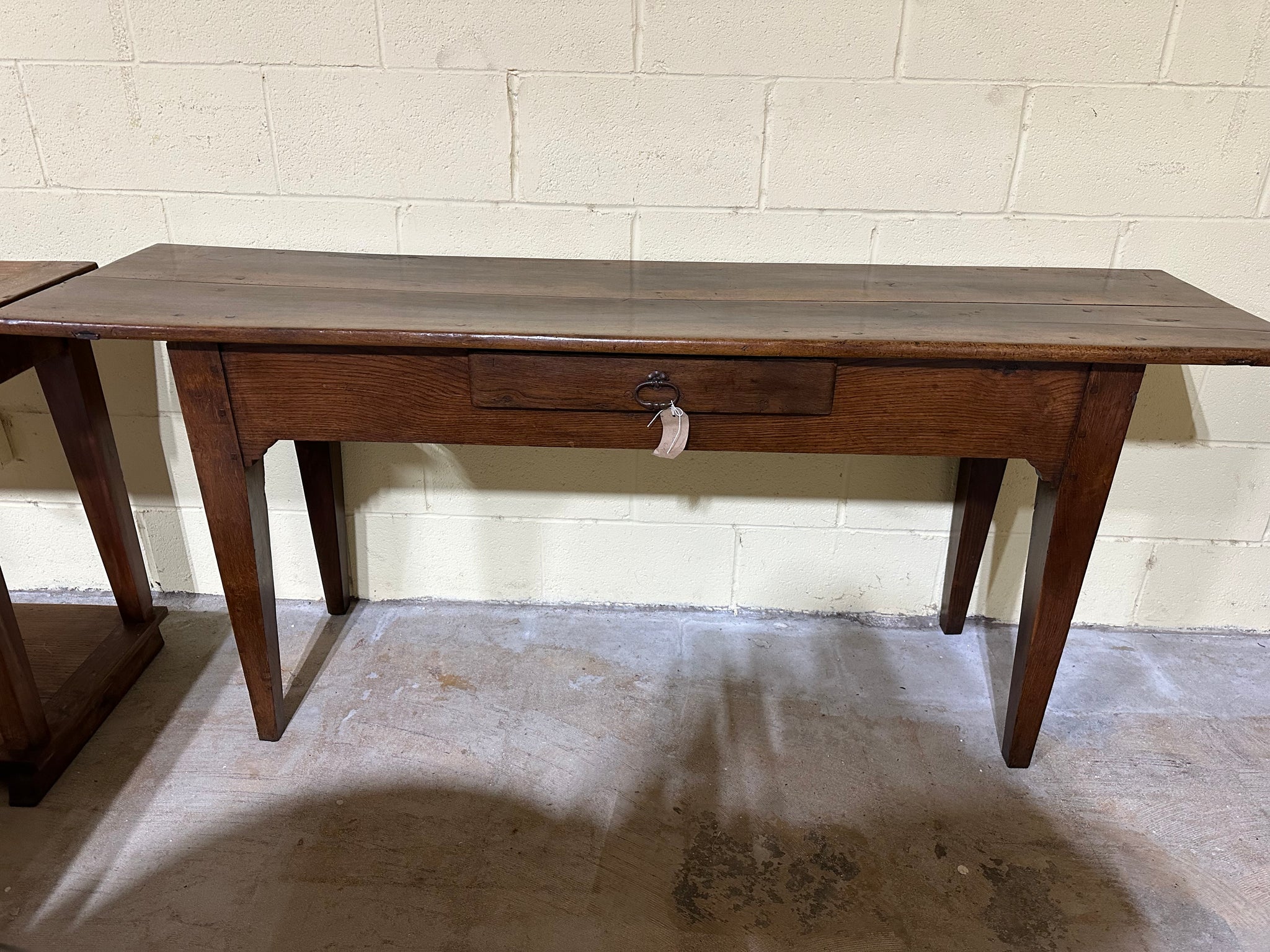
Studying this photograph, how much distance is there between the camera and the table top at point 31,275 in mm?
1312

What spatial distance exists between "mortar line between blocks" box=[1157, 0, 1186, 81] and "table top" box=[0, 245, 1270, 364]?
0.36m

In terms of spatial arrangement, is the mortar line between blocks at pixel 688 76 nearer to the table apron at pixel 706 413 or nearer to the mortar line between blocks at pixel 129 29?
the mortar line between blocks at pixel 129 29

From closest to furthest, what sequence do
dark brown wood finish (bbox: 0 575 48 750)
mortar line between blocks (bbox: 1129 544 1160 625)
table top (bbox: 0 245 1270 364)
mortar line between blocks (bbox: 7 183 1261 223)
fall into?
table top (bbox: 0 245 1270 364)
dark brown wood finish (bbox: 0 575 48 750)
mortar line between blocks (bbox: 7 183 1261 223)
mortar line between blocks (bbox: 1129 544 1160 625)

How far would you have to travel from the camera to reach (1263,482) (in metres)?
1.82

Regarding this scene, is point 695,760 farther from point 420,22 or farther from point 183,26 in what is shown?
point 183,26

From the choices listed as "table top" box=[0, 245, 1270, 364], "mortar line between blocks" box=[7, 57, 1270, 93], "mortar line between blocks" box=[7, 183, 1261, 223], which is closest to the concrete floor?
"table top" box=[0, 245, 1270, 364]

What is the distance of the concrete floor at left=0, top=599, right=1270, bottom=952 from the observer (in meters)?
1.26

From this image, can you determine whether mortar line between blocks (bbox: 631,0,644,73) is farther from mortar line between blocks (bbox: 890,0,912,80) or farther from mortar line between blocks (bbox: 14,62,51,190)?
mortar line between blocks (bbox: 14,62,51,190)

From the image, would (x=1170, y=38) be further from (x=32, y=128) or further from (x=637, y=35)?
(x=32, y=128)

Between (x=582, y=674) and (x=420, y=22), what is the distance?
1.32 m

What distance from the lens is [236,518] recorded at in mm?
1385

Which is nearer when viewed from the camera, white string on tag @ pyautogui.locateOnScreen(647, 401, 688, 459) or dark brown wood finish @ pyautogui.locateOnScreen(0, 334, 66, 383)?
white string on tag @ pyautogui.locateOnScreen(647, 401, 688, 459)

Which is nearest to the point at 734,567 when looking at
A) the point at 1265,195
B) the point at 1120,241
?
the point at 1120,241

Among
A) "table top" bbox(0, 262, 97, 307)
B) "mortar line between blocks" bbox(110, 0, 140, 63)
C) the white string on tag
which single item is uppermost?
"mortar line between blocks" bbox(110, 0, 140, 63)
